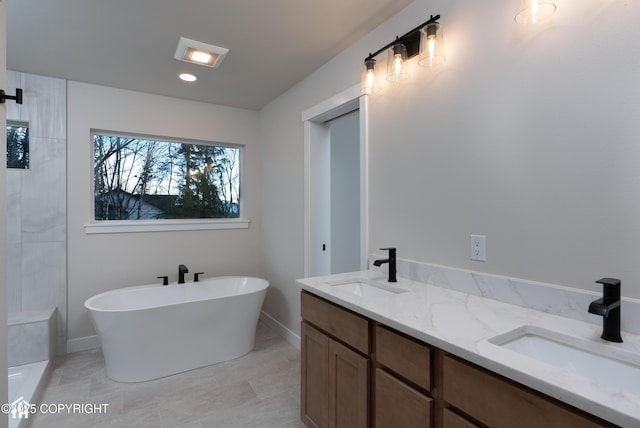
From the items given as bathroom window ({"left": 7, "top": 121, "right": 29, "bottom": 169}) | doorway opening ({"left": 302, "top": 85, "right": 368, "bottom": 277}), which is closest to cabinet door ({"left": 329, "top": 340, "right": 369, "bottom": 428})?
doorway opening ({"left": 302, "top": 85, "right": 368, "bottom": 277})

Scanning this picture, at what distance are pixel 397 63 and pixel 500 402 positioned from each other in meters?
1.70

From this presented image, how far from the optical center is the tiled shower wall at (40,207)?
2818mm

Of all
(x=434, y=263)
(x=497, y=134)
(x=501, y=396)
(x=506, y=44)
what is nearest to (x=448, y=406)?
(x=501, y=396)

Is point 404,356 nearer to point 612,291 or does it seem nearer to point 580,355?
point 580,355

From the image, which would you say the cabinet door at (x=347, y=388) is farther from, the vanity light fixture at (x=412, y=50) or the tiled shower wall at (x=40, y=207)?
the tiled shower wall at (x=40, y=207)

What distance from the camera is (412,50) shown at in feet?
6.14

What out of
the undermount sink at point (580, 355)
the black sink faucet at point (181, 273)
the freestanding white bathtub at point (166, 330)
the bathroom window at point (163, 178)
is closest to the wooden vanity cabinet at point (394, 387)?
the undermount sink at point (580, 355)

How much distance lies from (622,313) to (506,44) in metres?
1.18

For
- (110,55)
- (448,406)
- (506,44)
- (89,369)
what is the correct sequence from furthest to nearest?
(89,369), (110,55), (506,44), (448,406)

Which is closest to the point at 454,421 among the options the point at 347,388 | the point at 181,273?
the point at 347,388

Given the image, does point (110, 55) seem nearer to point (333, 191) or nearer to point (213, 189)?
point (213, 189)

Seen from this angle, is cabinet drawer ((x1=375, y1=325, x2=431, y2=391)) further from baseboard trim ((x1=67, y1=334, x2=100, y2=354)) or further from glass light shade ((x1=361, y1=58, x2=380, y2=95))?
baseboard trim ((x1=67, y1=334, x2=100, y2=354))

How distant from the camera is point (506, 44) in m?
1.47

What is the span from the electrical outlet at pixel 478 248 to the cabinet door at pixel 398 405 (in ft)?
2.33
